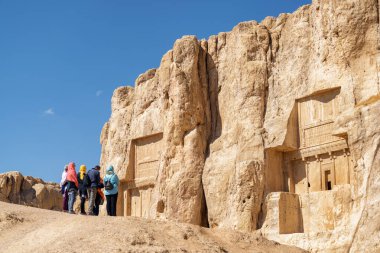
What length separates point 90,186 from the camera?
21.0m

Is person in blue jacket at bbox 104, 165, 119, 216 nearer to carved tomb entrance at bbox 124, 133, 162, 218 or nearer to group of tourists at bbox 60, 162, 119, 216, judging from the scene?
group of tourists at bbox 60, 162, 119, 216

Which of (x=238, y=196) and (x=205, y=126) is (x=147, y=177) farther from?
(x=238, y=196)

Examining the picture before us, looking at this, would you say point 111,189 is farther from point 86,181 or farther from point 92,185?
point 86,181

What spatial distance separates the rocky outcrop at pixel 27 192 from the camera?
4962 cm

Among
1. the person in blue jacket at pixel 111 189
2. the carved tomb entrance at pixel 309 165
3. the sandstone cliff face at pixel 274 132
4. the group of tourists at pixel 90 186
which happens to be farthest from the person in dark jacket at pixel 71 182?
the carved tomb entrance at pixel 309 165

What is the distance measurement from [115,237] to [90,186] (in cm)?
617

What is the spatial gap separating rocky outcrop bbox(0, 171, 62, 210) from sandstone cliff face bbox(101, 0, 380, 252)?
64.5 ft

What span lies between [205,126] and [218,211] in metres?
4.27

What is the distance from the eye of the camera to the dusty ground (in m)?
14.7

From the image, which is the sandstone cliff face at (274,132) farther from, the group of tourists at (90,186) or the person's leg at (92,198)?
the person's leg at (92,198)

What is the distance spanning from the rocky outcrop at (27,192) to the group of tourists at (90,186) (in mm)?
28807

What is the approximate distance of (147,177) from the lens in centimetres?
3212

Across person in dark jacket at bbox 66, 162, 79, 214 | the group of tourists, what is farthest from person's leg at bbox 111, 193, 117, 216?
person in dark jacket at bbox 66, 162, 79, 214

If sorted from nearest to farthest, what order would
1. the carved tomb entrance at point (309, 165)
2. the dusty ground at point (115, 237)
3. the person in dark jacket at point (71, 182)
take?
the dusty ground at point (115, 237) → the person in dark jacket at point (71, 182) → the carved tomb entrance at point (309, 165)
